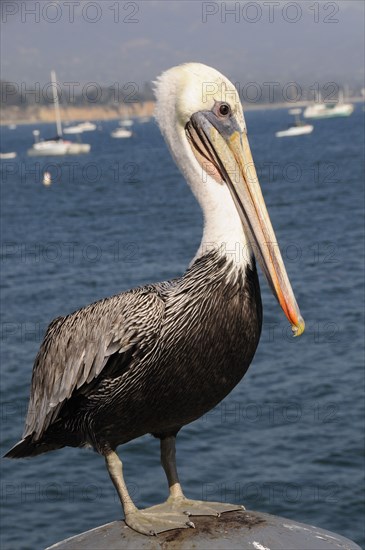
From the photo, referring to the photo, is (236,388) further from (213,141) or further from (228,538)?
(228,538)

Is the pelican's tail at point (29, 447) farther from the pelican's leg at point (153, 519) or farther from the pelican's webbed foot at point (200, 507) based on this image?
the pelican's webbed foot at point (200, 507)

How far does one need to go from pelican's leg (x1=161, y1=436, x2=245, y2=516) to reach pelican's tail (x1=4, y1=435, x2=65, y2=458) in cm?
62

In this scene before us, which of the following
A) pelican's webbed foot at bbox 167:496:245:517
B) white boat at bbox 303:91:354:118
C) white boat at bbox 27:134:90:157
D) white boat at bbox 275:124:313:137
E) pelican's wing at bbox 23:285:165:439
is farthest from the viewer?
white boat at bbox 303:91:354:118

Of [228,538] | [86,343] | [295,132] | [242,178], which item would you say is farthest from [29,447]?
[295,132]

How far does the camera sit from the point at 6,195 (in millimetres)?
72688

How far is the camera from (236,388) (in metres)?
23.7

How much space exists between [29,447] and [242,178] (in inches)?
75.5

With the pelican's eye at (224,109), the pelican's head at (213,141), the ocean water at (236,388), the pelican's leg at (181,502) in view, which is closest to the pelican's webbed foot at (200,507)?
the pelican's leg at (181,502)

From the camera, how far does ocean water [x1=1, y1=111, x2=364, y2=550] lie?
18484 millimetres

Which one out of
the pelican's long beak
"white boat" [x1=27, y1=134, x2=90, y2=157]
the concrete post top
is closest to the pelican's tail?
the concrete post top

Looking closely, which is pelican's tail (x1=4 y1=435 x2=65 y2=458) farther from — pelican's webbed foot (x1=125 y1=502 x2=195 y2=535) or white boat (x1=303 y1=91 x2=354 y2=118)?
white boat (x1=303 y1=91 x2=354 y2=118)

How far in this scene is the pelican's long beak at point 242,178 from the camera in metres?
4.82

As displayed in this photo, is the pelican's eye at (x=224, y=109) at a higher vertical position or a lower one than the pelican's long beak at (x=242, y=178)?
higher

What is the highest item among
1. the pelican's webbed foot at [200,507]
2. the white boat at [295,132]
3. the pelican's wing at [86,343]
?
the white boat at [295,132]
